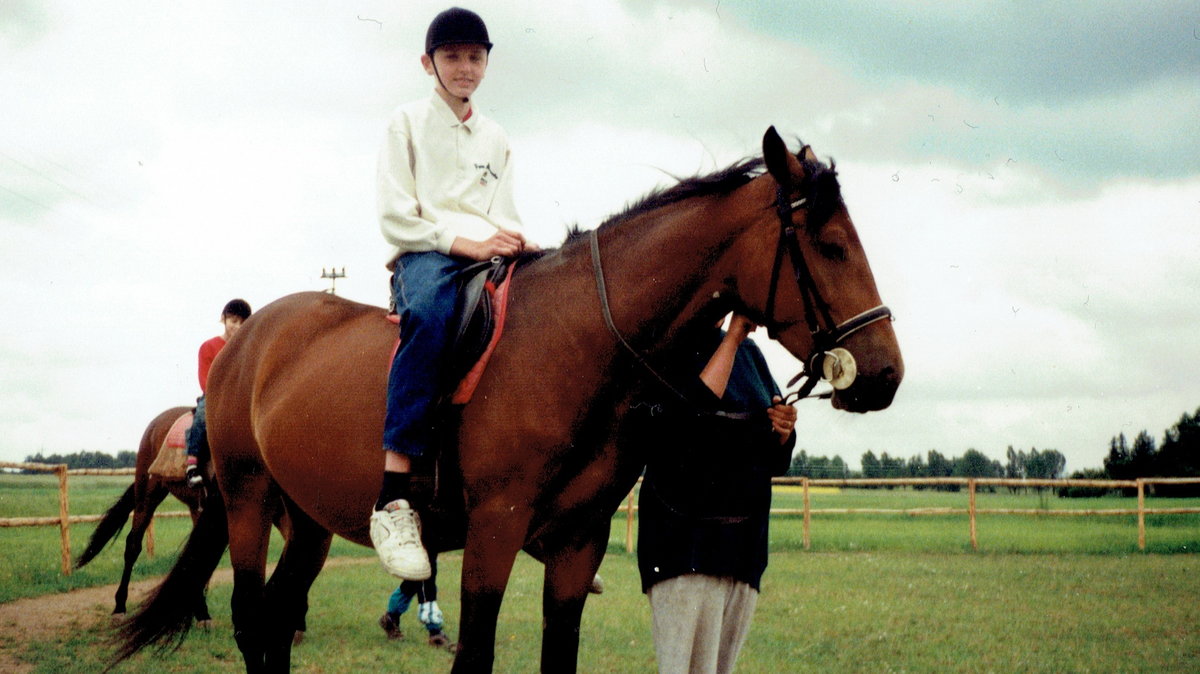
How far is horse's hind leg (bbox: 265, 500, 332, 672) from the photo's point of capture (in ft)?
14.2

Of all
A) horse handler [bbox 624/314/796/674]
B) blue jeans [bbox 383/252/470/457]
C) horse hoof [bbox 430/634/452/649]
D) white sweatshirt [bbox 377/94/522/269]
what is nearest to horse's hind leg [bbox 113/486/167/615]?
horse hoof [bbox 430/634/452/649]

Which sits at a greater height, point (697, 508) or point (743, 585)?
point (697, 508)

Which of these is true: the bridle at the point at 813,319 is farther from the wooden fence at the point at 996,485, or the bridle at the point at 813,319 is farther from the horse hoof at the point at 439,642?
the wooden fence at the point at 996,485

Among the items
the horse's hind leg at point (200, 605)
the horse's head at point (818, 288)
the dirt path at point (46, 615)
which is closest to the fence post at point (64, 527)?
the dirt path at point (46, 615)

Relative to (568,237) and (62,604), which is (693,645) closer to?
(568,237)

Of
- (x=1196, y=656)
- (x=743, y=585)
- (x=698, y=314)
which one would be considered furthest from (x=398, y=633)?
(x=1196, y=656)

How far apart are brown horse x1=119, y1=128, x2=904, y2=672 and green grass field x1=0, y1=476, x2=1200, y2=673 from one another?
10.5 feet

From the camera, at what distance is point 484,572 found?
2.85m

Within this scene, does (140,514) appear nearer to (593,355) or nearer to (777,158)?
(593,355)

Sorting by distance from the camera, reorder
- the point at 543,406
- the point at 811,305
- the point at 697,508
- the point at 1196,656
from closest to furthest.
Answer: the point at 811,305 < the point at 543,406 < the point at 697,508 < the point at 1196,656

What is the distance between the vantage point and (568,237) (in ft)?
11.1

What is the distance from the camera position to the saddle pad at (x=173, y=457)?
30.5ft

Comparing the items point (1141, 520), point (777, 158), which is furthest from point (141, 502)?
point (1141, 520)

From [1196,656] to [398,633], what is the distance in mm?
6979
